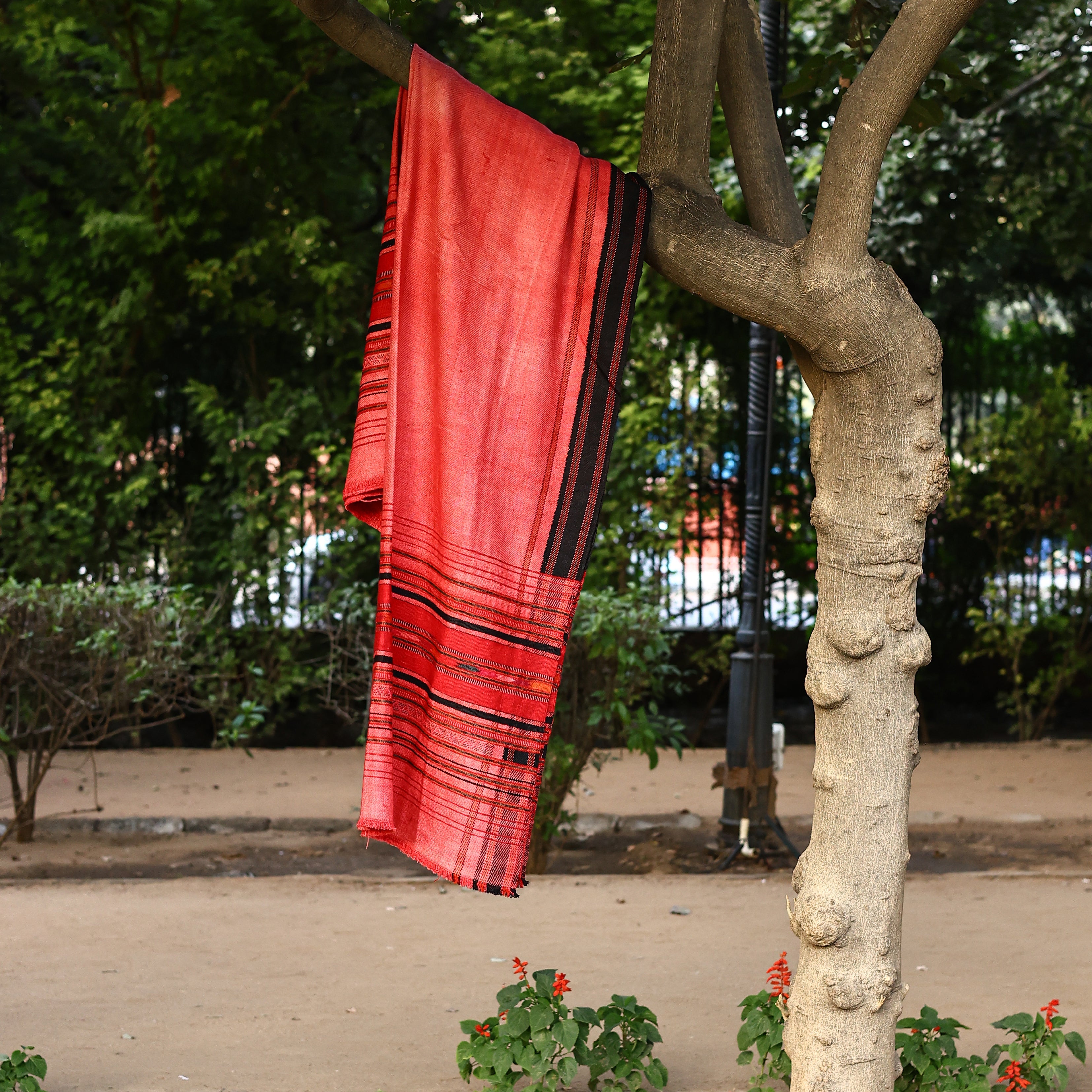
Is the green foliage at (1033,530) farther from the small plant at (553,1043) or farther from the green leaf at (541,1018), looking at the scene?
the green leaf at (541,1018)

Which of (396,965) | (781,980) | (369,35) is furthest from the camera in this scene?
(396,965)

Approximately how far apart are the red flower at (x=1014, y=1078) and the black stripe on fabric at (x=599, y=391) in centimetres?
176

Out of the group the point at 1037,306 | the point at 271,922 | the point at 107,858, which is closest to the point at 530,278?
the point at 271,922

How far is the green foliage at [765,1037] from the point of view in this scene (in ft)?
10.6

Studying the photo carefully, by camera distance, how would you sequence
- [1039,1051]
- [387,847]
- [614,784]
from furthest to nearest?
[614,784]
[387,847]
[1039,1051]

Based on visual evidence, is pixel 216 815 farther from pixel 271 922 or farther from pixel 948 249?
pixel 948 249

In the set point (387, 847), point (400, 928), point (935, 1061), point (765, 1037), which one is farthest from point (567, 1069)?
point (387, 847)

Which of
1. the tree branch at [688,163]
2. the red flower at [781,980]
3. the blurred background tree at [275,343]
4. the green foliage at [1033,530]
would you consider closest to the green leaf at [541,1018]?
the red flower at [781,980]

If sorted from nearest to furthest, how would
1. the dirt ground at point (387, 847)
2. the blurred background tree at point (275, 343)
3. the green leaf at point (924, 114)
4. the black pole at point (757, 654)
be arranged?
the green leaf at point (924, 114) → the black pole at point (757, 654) → the dirt ground at point (387, 847) → the blurred background tree at point (275, 343)

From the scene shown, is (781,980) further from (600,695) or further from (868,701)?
(600,695)

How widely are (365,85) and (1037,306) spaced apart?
8.22 metres

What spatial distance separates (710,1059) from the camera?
12.0 feet

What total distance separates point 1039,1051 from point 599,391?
2101 mm

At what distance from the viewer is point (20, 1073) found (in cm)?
301
